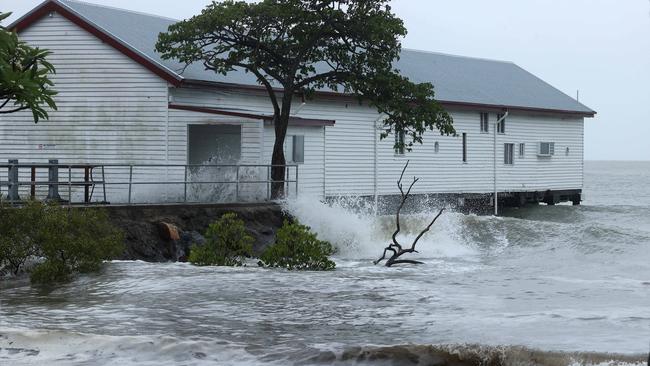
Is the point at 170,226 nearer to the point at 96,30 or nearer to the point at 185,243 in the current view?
the point at 185,243

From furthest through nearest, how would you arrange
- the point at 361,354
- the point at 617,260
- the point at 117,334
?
the point at 617,260
the point at 117,334
the point at 361,354

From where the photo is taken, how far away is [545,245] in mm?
33875

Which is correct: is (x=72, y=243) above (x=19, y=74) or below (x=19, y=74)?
below

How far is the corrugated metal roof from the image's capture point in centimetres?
3269

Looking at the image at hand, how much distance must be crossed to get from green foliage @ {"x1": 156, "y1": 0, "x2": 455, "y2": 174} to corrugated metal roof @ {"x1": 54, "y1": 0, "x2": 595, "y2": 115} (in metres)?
1.40

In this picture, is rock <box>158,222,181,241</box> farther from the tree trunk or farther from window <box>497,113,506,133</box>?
window <box>497,113,506,133</box>

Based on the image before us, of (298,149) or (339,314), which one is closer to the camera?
(339,314)

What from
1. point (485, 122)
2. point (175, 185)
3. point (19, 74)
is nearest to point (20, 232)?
point (19, 74)

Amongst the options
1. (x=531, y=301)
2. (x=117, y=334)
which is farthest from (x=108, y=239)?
(x=531, y=301)

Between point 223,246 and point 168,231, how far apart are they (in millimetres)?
3186

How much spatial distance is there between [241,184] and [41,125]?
6.77 meters

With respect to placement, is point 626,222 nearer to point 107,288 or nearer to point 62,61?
point 62,61

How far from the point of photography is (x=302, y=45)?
31.0m

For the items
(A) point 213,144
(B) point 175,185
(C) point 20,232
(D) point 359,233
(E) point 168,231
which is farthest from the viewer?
(A) point 213,144
